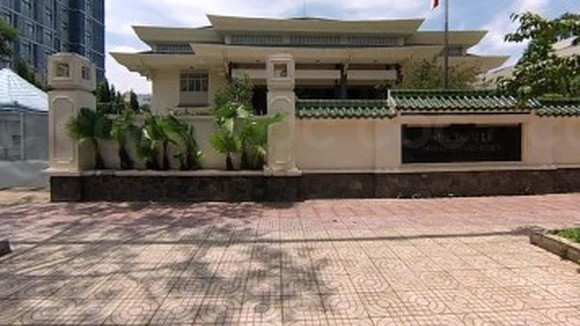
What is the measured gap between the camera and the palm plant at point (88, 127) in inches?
423

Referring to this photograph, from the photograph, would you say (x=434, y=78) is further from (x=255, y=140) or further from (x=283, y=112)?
(x=255, y=140)

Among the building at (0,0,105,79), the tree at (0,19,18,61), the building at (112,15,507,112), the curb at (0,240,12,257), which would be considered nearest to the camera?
the curb at (0,240,12,257)

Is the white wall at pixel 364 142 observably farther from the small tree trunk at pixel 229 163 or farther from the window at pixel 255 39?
the window at pixel 255 39

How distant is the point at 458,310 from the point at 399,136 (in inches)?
287

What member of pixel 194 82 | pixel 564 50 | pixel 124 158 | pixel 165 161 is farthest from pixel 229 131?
pixel 194 82

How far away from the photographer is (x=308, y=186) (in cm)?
1126

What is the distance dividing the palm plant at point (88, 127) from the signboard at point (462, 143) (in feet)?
22.6

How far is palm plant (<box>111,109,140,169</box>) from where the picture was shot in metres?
10.9

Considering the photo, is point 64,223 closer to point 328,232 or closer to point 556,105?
point 328,232

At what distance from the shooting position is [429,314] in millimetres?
4332

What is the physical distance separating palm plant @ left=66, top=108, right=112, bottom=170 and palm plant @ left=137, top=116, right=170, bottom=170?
0.84 metres

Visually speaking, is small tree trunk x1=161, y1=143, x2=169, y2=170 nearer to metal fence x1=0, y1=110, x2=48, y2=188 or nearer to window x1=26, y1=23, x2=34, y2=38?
metal fence x1=0, y1=110, x2=48, y2=188

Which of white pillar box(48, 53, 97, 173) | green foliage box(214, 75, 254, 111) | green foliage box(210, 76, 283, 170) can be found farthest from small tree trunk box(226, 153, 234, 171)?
green foliage box(214, 75, 254, 111)

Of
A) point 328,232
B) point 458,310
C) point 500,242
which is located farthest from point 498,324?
point 328,232
